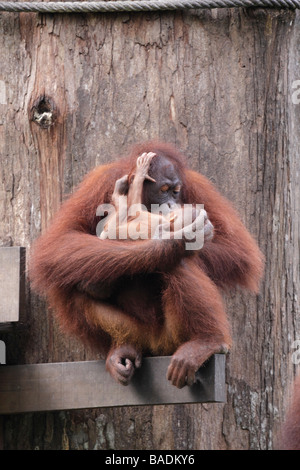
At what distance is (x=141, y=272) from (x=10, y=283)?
65cm

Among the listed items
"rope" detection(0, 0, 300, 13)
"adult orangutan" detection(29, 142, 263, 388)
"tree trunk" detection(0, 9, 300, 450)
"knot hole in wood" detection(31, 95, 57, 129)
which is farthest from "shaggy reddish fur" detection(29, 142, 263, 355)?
"rope" detection(0, 0, 300, 13)

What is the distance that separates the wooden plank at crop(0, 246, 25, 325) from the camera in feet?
15.4

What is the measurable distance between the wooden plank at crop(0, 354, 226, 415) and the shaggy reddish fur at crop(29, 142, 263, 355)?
0.50 feet

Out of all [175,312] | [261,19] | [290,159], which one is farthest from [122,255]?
[261,19]

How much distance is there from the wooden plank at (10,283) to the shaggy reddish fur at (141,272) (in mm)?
80

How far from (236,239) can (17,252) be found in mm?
994

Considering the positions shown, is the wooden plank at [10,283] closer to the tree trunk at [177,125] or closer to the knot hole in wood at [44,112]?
the tree trunk at [177,125]

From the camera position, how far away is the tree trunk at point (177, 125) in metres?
5.11

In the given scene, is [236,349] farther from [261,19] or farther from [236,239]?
[261,19]

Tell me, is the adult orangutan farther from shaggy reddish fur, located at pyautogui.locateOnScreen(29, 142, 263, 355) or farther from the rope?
the rope
